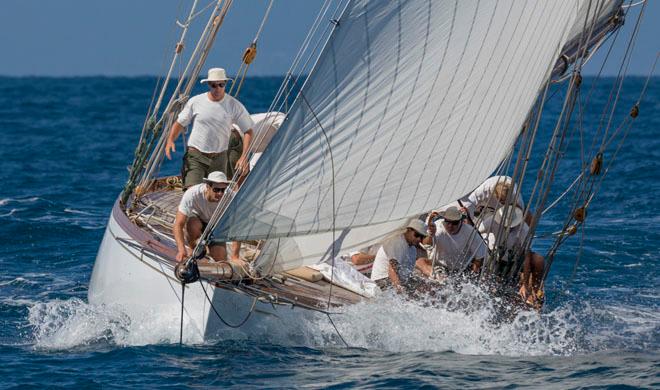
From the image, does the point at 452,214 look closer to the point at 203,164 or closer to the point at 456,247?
the point at 456,247

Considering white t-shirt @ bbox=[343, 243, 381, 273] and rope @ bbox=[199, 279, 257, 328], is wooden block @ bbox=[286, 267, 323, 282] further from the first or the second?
rope @ bbox=[199, 279, 257, 328]

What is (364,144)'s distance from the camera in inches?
458

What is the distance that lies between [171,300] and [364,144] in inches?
101

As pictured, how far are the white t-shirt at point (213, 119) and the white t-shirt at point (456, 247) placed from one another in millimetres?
3340

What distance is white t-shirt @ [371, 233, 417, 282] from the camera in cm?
1331

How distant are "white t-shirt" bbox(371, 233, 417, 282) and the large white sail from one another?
0.81 metres

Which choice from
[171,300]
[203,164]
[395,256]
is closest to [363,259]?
[395,256]

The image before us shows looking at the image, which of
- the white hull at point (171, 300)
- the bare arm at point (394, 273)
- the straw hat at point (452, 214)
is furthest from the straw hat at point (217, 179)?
the straw hat at point (452, 214)

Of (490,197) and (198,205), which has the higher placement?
(490,197)

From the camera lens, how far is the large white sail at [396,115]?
36.8 feet

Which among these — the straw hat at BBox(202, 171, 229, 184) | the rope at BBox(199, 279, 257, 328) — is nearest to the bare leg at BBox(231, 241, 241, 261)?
the straw hat at BBox(202, 171, 229, 184)

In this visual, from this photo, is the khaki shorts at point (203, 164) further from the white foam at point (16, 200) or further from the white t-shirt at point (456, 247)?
the white foam at point (16, 200)

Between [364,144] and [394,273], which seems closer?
[364,144]

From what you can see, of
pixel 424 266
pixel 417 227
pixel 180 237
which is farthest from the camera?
pixel 424 266
